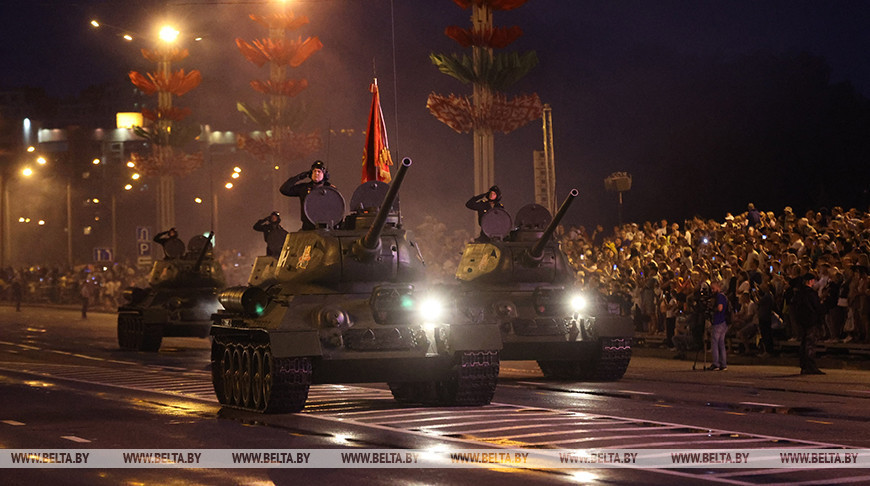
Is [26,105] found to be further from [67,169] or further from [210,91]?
[210,91]

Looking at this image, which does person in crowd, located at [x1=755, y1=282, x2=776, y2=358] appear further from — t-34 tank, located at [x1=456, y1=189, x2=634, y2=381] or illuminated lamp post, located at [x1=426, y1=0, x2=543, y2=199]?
illuminated lamp post, located at [x1=426, y1=0, x2=543, y2=199]

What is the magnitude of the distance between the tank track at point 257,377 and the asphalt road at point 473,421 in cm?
27

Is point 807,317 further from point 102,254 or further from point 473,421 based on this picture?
point 102,254

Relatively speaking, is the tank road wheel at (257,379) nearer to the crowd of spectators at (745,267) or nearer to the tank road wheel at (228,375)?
the tank road wheel at (228,375)

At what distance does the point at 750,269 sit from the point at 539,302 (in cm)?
600

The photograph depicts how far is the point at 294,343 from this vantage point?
18000 millimetres

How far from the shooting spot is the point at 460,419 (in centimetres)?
1759

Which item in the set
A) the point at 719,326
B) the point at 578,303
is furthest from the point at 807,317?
the point at 578,303

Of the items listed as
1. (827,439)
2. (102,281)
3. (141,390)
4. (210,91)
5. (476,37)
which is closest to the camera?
(827,439)

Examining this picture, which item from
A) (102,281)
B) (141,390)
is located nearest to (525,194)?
(102,281)

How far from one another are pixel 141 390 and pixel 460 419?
7826 millimetres

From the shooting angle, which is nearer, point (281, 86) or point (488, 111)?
point (488, 111)

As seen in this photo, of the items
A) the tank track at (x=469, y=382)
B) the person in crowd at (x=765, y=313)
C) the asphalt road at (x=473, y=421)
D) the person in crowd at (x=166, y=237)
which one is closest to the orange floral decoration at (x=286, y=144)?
the person in crowd at (x=166, y=237)

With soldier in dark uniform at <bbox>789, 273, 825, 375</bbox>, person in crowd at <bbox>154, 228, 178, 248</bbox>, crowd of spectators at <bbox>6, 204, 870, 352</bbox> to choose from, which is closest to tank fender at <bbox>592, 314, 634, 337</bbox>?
crowd of spectators at <bbox>6, 204, 870, 352</bbox>
